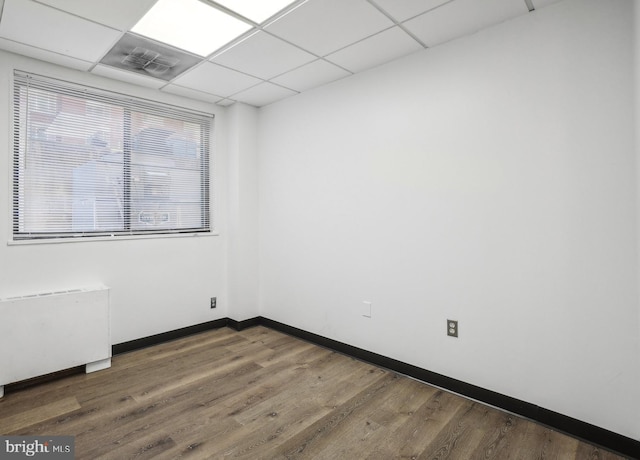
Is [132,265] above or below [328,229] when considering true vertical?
below

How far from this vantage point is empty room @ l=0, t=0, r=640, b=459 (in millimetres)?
1933

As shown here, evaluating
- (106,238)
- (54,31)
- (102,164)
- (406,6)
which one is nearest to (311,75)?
(406,6)

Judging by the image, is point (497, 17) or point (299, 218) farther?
point (299, 218)

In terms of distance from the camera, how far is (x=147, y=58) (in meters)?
2.73

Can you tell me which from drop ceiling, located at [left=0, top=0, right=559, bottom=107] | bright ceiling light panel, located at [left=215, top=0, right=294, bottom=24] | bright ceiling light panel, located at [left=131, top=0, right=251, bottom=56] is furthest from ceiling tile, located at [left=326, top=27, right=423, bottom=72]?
bright ceiling light panel, located at [left=131, top=0, right=251, bottom=56]

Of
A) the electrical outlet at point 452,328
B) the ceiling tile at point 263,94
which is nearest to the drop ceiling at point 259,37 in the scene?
the ceiling tile at point 263,94

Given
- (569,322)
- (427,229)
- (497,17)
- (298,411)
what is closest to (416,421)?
(298,411)

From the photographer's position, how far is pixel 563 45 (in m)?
2.01

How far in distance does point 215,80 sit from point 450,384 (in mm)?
3227

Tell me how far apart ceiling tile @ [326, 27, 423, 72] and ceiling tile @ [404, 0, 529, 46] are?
109 millimetres

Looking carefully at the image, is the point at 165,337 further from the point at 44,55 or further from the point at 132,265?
the point at 44,55

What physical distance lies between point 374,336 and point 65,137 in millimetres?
3158

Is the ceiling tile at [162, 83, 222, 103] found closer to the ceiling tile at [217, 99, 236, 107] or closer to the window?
the ceiling tile at [217, 99, 236, 107]

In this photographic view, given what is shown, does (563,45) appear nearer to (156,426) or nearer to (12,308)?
(156,426)
